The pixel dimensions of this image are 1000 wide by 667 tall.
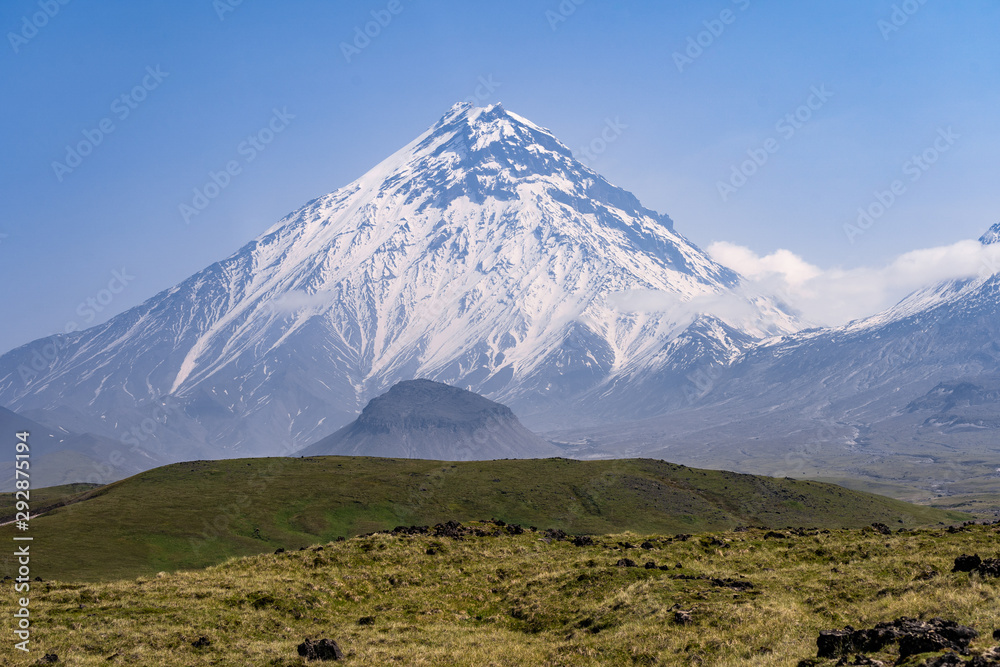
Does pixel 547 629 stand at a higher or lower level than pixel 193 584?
lower

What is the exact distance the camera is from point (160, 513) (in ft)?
331

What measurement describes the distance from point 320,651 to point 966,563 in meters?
28.7

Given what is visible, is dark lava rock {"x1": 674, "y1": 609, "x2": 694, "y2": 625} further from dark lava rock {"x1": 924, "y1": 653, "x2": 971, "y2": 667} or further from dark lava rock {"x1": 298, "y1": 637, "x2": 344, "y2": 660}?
dark lava rock {"x1": 298, "y1": 637, "x2": 344, "y2": 660}

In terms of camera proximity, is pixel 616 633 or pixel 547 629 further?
pixel 547 629

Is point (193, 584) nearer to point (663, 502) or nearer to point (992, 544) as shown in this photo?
point (992, 544)

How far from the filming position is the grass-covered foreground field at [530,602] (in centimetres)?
2981

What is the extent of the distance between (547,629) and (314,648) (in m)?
11.3

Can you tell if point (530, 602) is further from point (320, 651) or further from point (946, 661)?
point (946, 661)

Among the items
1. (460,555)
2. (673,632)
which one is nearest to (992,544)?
(673,632)

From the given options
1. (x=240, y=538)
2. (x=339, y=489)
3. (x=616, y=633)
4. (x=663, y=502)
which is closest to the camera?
A: (x=616, y=633)

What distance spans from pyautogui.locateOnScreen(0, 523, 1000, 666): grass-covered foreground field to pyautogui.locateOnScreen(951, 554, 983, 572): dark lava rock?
1.63 ft

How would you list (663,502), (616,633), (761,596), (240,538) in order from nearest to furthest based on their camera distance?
(616,633) < (761,596) < (240,538) < (663,502)
